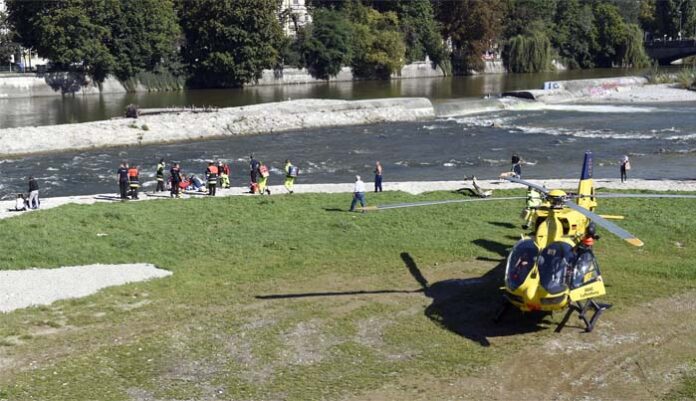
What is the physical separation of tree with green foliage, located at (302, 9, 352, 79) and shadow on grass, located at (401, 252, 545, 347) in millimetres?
94231

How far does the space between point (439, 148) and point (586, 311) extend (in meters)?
38.9

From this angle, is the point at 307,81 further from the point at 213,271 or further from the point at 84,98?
the point at 213,271

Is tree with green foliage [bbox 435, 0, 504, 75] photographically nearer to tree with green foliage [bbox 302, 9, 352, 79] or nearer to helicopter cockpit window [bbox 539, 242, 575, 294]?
tree with green foliage [bbox 302, 9, 352, 79]

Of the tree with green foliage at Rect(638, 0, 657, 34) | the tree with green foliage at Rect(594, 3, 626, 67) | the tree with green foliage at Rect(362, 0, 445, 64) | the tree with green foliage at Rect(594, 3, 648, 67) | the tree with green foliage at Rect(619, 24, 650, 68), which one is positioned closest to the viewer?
the tree with green foliage at Rect(362, 0, 445, 64)

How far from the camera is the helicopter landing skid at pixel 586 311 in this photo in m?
20.4

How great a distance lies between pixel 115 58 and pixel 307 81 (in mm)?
28446

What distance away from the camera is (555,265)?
1958cm

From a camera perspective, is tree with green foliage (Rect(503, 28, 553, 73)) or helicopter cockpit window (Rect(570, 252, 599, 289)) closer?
helicopter cockpit window (Rect(570, 252, 599, 289))

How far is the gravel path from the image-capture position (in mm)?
23047

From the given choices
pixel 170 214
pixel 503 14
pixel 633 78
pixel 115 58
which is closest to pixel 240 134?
pixel 170 214

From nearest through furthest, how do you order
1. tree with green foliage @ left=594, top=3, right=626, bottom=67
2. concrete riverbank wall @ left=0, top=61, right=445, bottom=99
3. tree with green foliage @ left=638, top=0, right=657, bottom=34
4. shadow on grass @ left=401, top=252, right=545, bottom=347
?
shadow on grass @ left=401, top=252, right=545, bottom=347, concrete riverbank wall @ left=0, top=61, right=445, bottom=99, tree with green foliage @ left=594, top=3, right=626, bottom=67, tree with green foliage @ left=638, top=0, right=657, bottom=34

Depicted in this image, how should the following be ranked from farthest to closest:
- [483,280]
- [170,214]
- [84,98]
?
[84,98] → [170,214] → [483,280]

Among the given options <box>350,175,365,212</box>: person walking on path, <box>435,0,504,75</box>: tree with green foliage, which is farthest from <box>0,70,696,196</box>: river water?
<box>435,0,504,75</box>: tree with green foliage

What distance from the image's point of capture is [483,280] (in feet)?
80.6
